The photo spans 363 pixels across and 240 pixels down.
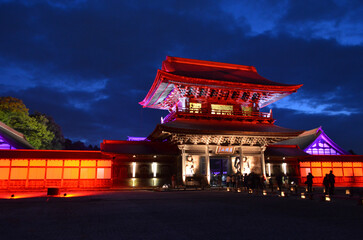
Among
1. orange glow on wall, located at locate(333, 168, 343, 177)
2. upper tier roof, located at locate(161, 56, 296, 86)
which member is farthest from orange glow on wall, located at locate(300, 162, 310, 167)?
upper tier roof, located at locate(161, 56, 296, 86)

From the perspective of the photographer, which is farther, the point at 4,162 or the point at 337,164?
the point at 337,164

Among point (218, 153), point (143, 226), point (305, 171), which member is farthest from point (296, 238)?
point (305, 171)

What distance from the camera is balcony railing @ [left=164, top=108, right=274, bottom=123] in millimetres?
26927

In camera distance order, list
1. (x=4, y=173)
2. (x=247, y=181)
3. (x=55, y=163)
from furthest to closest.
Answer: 1. (x=55, y=163)
2. (x=4, y=173)
3. (x=247, y=181)

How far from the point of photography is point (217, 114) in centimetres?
2759

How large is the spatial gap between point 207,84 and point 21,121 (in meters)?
25.0

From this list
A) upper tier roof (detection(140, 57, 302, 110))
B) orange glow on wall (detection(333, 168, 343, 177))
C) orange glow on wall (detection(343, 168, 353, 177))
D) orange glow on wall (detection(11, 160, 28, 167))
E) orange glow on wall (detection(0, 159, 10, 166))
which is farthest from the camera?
orange glow on wall (detection(343, 168, 353, 177))

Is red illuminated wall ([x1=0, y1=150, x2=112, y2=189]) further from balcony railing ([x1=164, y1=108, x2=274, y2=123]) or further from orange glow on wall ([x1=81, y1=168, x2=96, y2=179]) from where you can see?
balcony railing ([x1=164, y1=108, x2=274, y2=123])

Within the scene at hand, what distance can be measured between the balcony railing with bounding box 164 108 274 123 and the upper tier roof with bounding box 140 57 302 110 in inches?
58.2

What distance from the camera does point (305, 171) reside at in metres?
32.5

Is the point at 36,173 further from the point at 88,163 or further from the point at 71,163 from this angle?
the point at 88,163

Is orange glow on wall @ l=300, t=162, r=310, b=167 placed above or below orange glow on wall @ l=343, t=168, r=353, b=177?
above

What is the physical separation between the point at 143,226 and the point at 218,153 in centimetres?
2062

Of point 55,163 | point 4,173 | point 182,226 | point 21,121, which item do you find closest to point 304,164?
point 55,163
